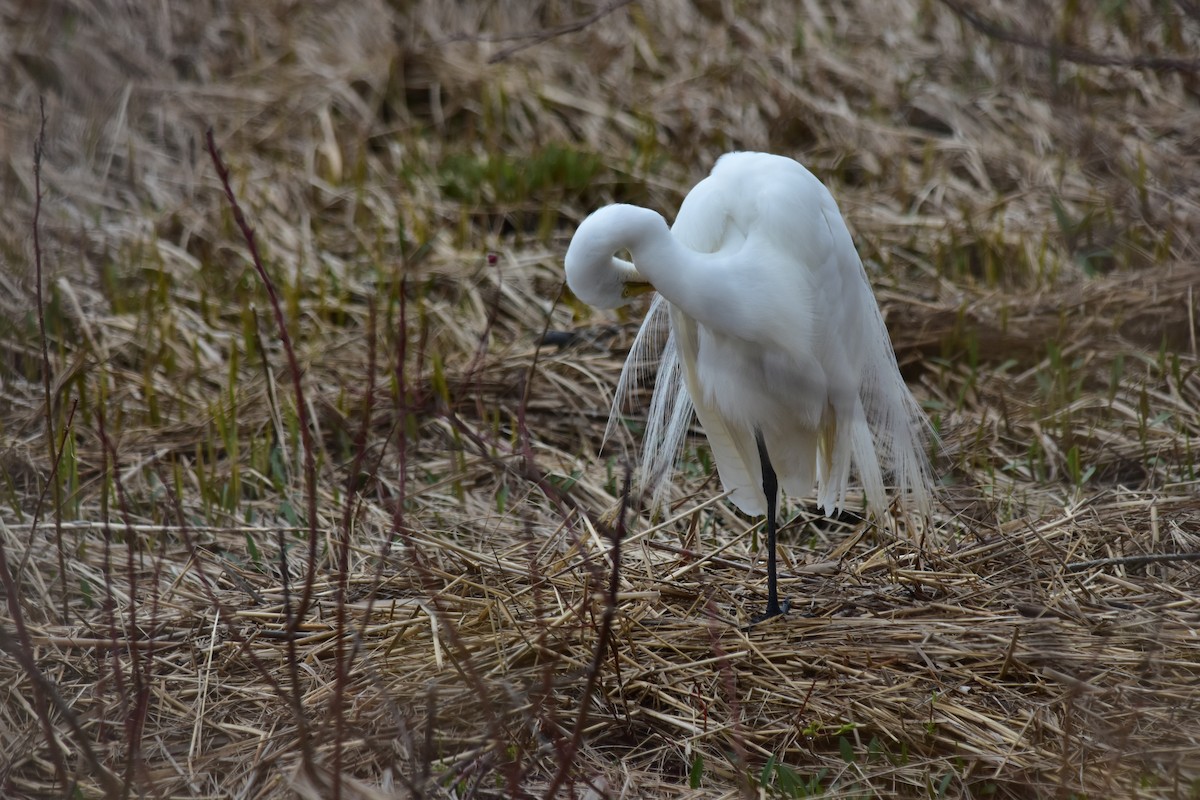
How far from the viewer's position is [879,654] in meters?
2.11

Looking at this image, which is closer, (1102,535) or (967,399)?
(1102,535)

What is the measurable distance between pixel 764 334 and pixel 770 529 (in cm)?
45

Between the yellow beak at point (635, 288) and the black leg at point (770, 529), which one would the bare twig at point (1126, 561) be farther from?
the yellow beak at point (635, 288)

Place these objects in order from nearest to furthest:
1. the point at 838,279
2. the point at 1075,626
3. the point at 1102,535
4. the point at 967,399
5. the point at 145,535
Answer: the point at 1075,626 < the point at 838,279 < the point at 1102,535 < the point at 145,535 < the point at 967,399

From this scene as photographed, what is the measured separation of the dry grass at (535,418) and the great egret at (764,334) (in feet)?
0.57

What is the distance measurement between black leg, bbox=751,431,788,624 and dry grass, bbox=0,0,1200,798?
8 centimetres

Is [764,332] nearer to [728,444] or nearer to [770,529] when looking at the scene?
[770,529]

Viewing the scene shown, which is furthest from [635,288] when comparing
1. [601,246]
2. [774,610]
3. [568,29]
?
[774,610]

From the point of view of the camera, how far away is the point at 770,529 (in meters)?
2.32

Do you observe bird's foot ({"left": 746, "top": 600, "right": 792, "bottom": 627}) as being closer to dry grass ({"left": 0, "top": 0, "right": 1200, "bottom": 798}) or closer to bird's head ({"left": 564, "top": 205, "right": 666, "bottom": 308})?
dry grass ({"left": 0, "top": 0, "right": 1200, "bottom": 798})

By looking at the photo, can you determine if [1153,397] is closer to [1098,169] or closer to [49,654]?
[1098,169]

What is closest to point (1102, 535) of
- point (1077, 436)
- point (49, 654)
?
point (1077, 436)

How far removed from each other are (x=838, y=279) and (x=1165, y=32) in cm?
342

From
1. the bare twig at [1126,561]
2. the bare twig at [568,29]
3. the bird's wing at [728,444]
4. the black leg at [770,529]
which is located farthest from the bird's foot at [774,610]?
the bare twig at [568,29]
